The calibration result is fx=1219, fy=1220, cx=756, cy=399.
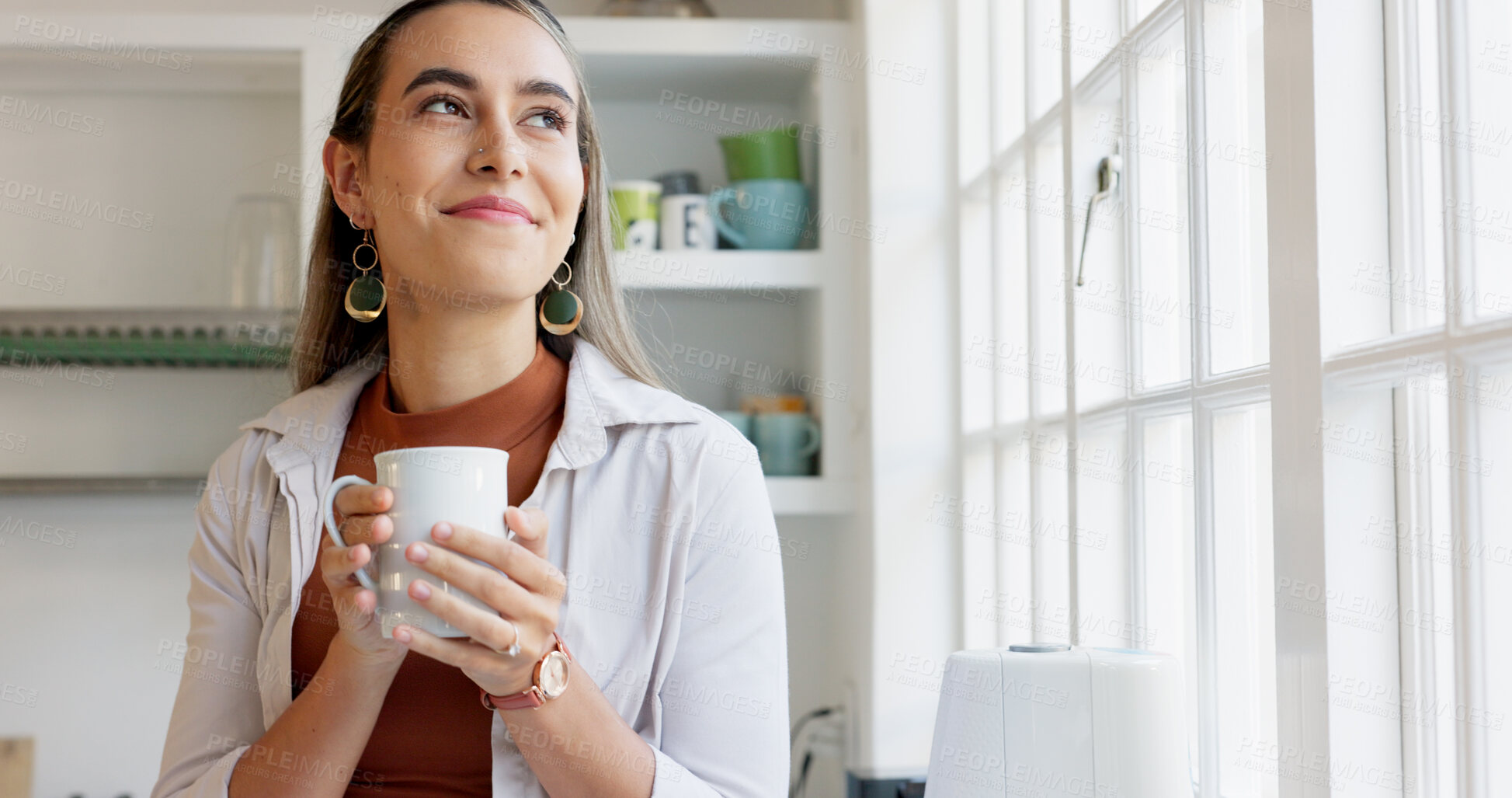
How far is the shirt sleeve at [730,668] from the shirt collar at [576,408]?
0.34 feet

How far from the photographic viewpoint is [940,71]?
1938mm

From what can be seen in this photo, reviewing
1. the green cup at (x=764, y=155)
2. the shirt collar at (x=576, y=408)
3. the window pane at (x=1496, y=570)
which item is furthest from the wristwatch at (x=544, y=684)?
the green cup at (x=764, y=155)

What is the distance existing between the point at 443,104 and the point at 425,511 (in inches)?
16.4

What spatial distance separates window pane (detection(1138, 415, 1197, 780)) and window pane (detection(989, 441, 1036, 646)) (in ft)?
1.23

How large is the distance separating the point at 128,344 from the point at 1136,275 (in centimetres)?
160

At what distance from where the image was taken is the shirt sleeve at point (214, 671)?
1.02 metres

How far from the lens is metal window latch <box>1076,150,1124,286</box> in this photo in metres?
1.28

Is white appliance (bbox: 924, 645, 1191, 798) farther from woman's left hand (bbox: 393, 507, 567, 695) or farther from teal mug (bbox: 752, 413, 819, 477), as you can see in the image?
teal mug (bbox: 752, 413, 819, 477)

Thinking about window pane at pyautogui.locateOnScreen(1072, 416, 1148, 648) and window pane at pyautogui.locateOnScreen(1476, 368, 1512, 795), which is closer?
window pane at pyautogui.locateOnScreen(1476, 368, 1512, 795)

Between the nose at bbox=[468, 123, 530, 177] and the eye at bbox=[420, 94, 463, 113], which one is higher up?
the eye at bbox=[420, 94, 463, 113]

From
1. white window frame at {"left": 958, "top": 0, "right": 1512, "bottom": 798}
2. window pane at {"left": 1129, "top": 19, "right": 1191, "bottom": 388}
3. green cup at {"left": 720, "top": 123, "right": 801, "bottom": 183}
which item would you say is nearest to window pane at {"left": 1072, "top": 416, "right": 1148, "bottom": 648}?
window pane at {"left": 1129, "top": 19, "right": 1191, "bottom": 388}

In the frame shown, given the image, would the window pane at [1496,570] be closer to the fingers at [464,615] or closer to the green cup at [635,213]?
the fingers at [464,615]

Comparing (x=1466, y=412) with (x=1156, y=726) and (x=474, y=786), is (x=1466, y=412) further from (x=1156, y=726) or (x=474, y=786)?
(x=474, y=786)

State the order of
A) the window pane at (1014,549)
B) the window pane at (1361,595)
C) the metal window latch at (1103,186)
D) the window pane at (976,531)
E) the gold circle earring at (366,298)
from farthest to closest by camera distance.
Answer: the window pane at (976,531) → the window pane at (1014,549) → the metal window latch at (1103,186) → the gold circle earring at (366,298) → the window pane at (1361,595)
